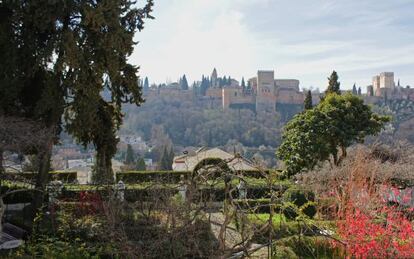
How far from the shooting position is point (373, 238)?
5.97 meters

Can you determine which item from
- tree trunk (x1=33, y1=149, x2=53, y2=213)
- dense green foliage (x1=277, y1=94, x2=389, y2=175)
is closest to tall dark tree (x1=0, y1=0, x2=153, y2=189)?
tree trunk (x1=33, y1=149, x2=53, y2=213)

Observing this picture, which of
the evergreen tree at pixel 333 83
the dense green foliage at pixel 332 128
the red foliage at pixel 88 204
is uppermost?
the evergreen tree at pixel 333 83

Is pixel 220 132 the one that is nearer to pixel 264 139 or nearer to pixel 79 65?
pixel 264 139

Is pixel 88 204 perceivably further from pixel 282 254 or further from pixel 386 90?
pixel 386 90

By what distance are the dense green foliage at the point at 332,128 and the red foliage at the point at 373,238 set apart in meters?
10.4

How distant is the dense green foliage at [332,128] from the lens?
17.0 metres

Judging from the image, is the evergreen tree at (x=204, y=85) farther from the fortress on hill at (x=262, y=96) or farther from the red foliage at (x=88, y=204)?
the red foliage at (x=88, y=204)

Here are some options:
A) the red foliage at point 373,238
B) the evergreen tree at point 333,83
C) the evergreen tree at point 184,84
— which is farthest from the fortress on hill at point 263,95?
the red foliage at point 373,238

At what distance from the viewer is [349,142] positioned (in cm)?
1712

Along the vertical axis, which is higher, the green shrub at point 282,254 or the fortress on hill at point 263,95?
the fortress on hill at point 263,95

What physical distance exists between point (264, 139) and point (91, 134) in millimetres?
52297

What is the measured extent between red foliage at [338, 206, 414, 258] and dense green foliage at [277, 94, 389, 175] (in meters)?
10.4

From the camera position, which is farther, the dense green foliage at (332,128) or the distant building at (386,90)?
the distant building at (386,90)

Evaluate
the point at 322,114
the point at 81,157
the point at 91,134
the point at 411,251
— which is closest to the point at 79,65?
the point at 91,134
